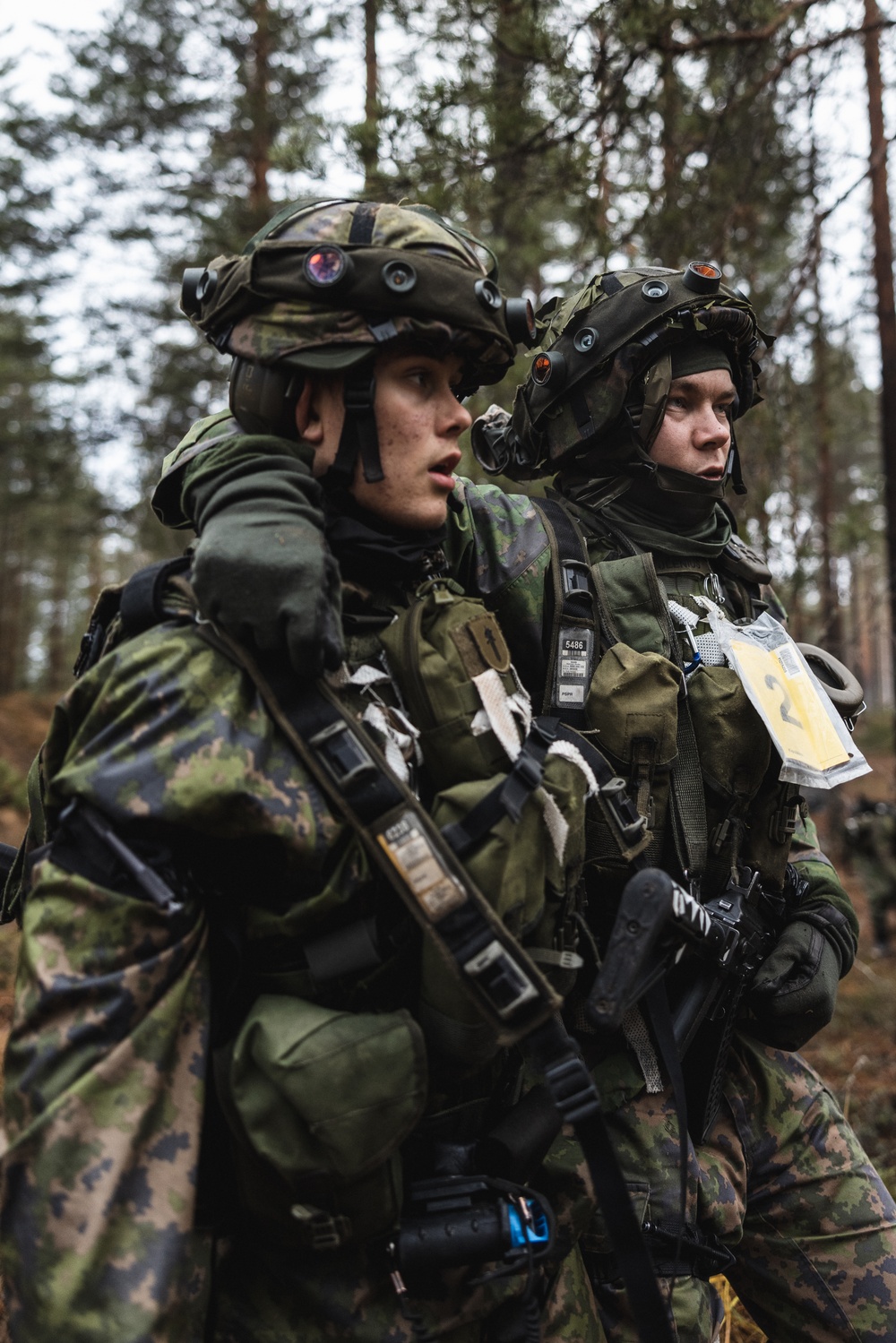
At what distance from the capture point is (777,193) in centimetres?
805

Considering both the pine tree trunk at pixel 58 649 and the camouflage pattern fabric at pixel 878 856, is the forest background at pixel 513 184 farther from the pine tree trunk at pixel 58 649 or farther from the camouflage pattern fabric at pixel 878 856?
the pine tree trunk at pixel 58 649

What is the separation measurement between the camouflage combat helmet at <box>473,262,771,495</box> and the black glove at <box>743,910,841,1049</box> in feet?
4.32

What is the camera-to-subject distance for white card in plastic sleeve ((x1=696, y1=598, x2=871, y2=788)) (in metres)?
2.59

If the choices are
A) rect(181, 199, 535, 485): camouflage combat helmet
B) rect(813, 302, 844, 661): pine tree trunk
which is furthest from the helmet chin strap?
rect(813, 302, 844, 661): pine tree trunk

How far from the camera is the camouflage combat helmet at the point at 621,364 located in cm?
293

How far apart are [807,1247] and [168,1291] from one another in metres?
1.77

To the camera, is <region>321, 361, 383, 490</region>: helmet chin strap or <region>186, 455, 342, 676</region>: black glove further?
<region>321, 361, 383, 490</region>: helmet chin strap

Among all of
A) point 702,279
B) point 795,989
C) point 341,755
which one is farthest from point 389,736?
point 702,279

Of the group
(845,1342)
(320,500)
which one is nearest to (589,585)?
(320,500)

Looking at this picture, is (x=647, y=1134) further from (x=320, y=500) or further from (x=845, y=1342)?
(x=320, y=500)

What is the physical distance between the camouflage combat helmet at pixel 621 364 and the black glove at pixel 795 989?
51.8 inches

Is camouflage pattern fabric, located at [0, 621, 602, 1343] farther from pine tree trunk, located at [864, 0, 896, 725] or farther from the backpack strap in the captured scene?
pine tree trunk, located at [864, 0, 896, 725]

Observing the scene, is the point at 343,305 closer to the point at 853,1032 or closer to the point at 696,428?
the point at 696,428

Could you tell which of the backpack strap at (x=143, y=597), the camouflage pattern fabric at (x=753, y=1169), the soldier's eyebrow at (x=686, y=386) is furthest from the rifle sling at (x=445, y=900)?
the soldier's eyebrow at (x=686, y=386)
